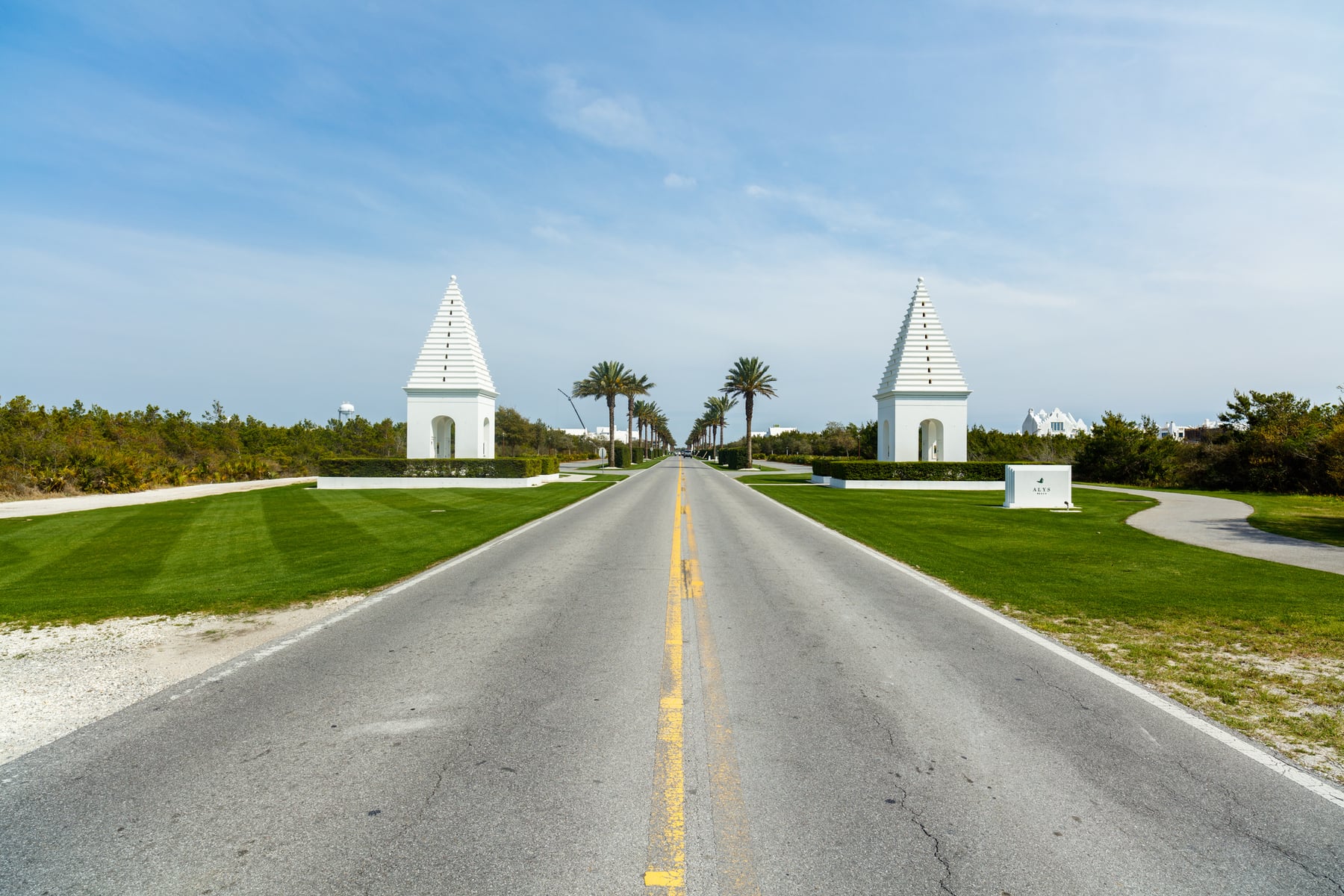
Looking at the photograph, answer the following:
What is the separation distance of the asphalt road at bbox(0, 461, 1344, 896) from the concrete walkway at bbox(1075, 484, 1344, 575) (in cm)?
882

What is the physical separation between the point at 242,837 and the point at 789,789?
2.72 meters

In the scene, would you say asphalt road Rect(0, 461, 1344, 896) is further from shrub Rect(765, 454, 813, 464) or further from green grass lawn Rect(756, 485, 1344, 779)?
shrub Rect(765, 454, 813, 464)

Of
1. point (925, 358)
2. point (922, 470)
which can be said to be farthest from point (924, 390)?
point (922, 470)

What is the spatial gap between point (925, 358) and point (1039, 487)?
1776cm

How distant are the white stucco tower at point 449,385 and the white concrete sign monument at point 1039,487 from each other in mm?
27718

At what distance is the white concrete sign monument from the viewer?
22.1 metres

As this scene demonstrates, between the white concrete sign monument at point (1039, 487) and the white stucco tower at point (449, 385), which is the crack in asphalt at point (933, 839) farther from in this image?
the white stucco tower at point (449, 385)

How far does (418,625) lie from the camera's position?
282 inches

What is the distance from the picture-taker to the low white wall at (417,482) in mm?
33625

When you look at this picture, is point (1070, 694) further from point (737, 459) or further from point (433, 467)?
point (737, 459)

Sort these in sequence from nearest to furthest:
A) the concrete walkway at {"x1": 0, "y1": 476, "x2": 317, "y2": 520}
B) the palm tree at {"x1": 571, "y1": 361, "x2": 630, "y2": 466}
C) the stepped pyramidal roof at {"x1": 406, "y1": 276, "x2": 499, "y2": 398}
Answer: the concrete walkway at {"x1": 0, "y1": 476, "x2": 317, "y2": 520} < the stepped pyramidal roof at {"x1": 406, "y1": 276, "x2": 499, "y2": 398} < the palm tree at {"x1": 571, "y1": 361, "x2": 630, "y2": 466}

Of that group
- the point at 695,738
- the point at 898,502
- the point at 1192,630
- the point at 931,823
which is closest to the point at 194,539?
the point at 695,738

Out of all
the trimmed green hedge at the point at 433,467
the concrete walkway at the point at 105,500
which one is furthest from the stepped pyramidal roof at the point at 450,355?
the concrete walkway at the point at 105,500

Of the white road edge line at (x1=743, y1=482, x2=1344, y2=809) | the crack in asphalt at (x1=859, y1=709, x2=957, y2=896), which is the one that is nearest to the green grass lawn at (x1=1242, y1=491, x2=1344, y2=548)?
the white road edge line at (x1=743, y1=482, x2=1344, y2=809)
